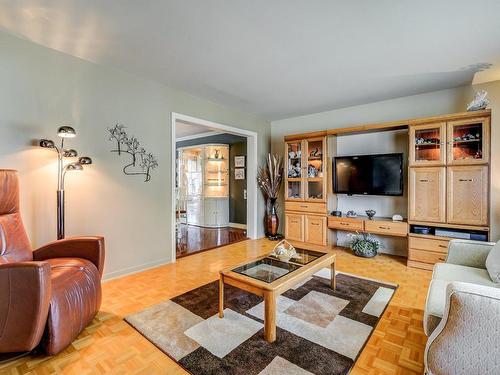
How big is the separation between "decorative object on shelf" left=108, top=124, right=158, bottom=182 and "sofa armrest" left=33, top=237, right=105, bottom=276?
1239 mm

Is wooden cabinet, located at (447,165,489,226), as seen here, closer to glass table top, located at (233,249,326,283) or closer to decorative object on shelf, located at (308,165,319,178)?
decorative object on shelf, located at (308,165,319,178)

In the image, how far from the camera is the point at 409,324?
2150mm

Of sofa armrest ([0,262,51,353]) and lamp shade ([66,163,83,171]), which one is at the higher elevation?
lamp shade ([66,163,83,171])

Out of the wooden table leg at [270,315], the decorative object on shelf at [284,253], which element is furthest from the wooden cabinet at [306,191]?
the wooden table leg at [270,315]

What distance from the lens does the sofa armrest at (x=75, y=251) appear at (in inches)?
90.4

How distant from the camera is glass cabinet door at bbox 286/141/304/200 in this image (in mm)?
4879

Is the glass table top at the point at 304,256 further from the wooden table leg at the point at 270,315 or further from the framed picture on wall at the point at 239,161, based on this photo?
the framed picture on wall at the point at 239,161

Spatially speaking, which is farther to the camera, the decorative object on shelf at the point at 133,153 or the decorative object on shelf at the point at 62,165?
the decorative object on shelf at the point at 133,153

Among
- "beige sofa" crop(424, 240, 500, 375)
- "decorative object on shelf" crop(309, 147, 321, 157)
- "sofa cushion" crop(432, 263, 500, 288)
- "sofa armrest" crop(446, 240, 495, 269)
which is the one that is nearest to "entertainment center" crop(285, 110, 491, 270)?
"decorative object on shelf" crop(309, 147, 321, 157)

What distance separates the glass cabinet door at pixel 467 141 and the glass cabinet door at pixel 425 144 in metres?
0.14

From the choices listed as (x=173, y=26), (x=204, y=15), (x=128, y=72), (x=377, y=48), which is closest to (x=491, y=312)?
(x=377, y=48)

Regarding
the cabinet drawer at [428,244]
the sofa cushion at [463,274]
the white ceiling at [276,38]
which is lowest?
the cabinet drawer at [428,244]

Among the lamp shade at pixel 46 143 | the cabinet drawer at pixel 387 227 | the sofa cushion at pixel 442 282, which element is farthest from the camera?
the cabinet drawer at pixel 387 227

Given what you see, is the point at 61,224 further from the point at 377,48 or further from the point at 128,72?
the point at 377,48
